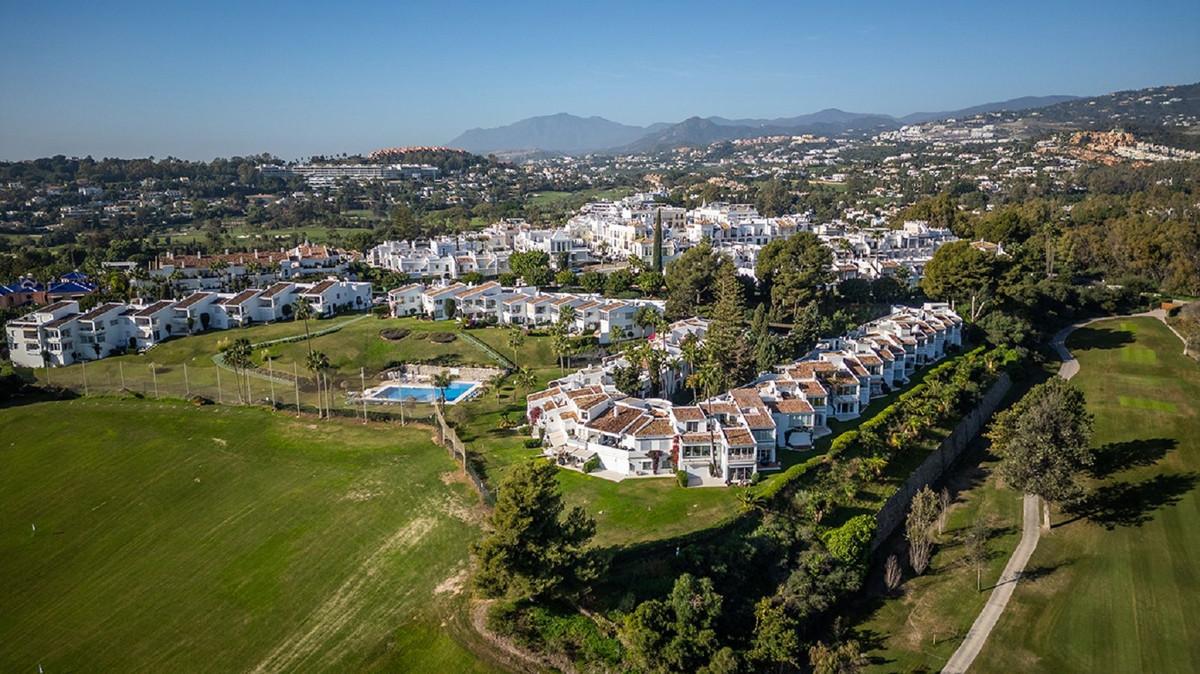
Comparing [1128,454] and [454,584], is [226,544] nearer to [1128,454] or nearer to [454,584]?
[454,584]

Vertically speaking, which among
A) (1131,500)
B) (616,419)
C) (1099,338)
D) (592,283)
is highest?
(592,283)

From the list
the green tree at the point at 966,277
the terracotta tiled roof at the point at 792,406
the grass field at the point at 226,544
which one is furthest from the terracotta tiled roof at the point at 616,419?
the green tree at the point at 966,277

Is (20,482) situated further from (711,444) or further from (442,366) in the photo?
(711,444)

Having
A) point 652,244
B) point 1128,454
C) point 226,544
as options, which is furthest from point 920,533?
point 652,244

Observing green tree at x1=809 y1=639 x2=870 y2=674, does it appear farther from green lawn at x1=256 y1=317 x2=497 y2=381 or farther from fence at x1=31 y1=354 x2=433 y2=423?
green lawn at x1=256 y1=317 x2=497 y2=381

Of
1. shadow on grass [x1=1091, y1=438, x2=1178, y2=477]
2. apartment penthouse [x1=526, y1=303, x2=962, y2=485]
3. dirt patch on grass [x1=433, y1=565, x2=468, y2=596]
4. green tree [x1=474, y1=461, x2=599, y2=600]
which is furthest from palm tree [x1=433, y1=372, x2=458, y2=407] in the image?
shadow on grass [x1=1091, y1=438, x2=1178, y2=477]
